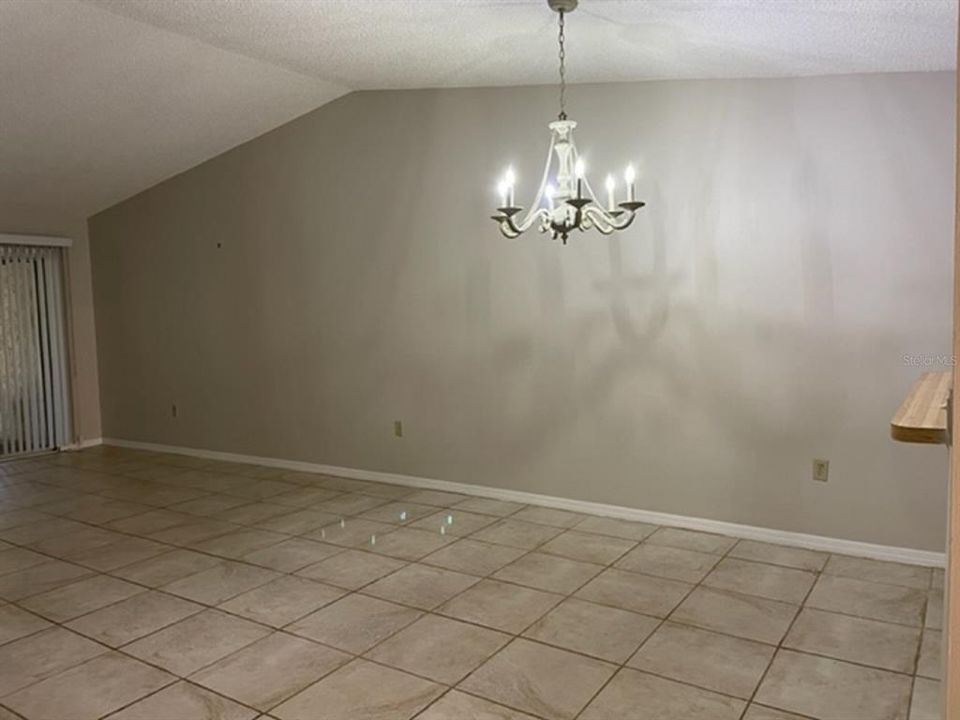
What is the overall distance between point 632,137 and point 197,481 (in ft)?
13.4

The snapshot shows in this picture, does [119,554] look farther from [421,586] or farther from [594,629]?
[594,629]

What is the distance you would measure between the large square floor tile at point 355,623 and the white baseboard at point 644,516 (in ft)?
5.36

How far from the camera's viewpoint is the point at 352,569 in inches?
141

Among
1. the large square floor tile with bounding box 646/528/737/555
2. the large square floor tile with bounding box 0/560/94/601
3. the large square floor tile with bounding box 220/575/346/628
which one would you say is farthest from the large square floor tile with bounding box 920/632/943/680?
the large square floor tile with bounding box 0/560/94/601

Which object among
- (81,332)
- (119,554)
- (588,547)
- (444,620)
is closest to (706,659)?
(444,620)

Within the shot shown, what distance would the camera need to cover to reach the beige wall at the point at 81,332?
687cm

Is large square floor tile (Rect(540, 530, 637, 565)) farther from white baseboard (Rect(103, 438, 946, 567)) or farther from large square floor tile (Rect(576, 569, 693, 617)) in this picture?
white baseboard (Rect(103, 438, 946, 567))

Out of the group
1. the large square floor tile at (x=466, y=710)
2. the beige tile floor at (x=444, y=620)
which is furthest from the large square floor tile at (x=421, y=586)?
the large square floor tile at (x=466, y=710)

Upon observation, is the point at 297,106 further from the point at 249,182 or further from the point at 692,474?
the point at 692,474

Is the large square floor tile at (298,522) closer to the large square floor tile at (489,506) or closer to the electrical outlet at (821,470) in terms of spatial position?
the large square floor tile at (489,506)

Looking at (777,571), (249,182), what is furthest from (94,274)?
(777,571)

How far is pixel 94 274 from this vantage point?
701 cm

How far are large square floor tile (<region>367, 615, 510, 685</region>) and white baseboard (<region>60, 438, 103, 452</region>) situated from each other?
546 cm

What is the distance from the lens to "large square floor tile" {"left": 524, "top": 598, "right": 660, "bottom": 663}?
8.90 ft
